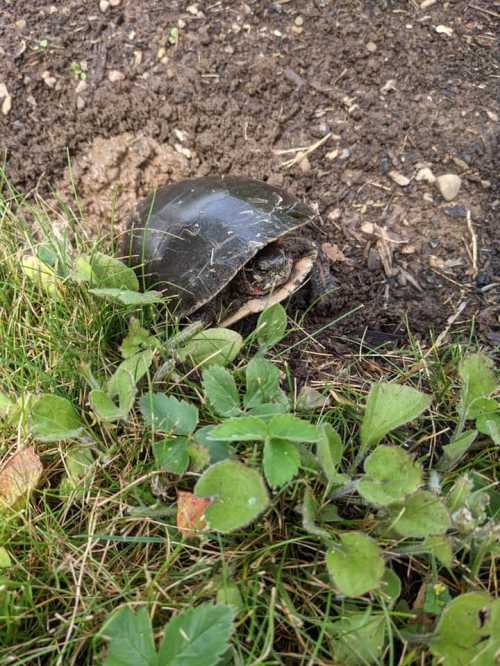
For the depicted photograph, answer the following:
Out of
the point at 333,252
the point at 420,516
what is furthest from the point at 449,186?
the point at 420,516

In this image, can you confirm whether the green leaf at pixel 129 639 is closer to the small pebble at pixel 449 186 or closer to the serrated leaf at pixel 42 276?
the serrated leaf at pixel 42 276

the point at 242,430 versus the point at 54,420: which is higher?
the point at 242,430

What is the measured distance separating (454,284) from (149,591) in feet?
4.61

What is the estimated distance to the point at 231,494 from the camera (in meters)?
1.16

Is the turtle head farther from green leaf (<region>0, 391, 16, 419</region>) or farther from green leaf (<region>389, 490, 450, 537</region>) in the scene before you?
green leaf (<region>389, 490, 450, 537</region>)

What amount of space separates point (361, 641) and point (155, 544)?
494 millimetres

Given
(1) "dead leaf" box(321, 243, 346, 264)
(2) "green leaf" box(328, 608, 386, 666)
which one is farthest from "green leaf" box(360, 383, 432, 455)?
(1) "dead leaf" box(321, 243, 346, 264)

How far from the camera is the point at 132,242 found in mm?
2018

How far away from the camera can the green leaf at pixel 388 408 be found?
1342 mm

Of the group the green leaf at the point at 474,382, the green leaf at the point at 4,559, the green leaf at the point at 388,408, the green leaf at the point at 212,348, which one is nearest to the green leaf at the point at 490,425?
the green leaf at the point at 474,382

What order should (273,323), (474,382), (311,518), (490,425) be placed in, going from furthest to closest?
1. (273,323)
2. (474,382)
3. (490,425)
4. (311,518)

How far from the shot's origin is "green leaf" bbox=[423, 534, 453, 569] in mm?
1167

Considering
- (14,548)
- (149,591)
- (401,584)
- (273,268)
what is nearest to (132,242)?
(273,268)

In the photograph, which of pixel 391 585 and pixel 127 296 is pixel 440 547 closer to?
pixel 391 585
